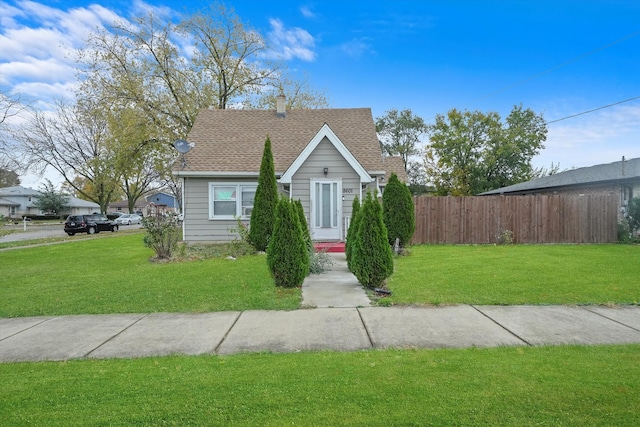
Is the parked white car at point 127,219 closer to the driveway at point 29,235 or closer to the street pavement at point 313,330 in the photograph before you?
the driveway at point 29,235

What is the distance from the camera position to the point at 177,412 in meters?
2.71

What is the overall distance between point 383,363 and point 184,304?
148 inches

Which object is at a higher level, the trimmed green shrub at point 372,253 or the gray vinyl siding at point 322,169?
the gray vinyl siding at point 322,169

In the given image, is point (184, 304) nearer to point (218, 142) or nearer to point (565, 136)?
point (218, 142)

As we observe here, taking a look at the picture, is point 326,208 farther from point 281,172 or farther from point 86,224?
point 86,224

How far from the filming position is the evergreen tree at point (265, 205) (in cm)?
1127

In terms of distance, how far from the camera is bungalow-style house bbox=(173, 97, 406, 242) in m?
13.0

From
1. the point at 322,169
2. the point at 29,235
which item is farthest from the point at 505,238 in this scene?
the point at 29,235

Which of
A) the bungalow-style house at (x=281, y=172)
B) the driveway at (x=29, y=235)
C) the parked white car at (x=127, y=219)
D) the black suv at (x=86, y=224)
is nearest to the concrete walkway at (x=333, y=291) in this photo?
the bungalow-style house at (x=281, y=172)

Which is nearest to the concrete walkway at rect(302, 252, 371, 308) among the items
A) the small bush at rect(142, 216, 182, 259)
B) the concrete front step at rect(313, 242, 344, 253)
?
the concrete front step at rect(313, 242, 344, 253)

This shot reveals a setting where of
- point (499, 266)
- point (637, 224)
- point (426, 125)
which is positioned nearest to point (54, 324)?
point (499, 266)

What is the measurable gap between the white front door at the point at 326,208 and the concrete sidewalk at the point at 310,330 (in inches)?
298

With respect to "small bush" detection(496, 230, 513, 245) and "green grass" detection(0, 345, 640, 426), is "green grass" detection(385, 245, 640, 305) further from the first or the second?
"small bush" detection(496, 230, 513, 245)

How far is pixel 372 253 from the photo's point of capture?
7074 mm
